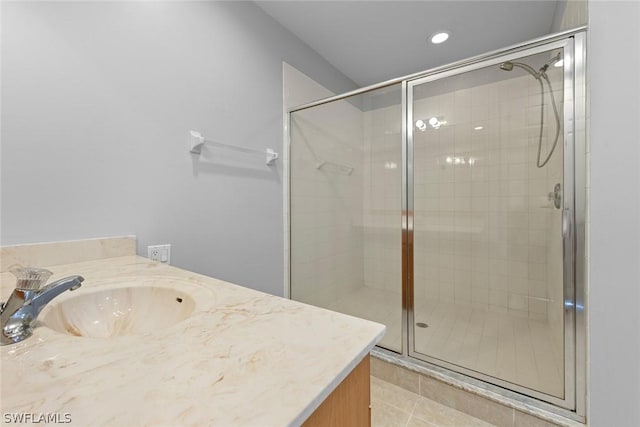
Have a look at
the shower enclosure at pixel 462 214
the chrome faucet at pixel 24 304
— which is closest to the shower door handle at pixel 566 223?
the shower enclosure at pixel 462 214

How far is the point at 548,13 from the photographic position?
1674 millimetres

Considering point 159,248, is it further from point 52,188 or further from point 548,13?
point 548,13

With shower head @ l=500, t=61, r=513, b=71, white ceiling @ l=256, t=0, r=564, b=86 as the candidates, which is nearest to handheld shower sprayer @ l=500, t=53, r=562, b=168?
shower head @ l=500, t=61, r=513, b=71

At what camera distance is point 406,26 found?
1850mm

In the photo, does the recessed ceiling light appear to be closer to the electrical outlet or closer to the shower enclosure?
the shower enclosure

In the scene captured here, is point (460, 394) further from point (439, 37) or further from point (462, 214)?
point (439, 37)

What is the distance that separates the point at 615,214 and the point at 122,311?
1.65 metres

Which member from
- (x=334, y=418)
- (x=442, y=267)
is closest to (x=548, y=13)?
(x=442, y=267)

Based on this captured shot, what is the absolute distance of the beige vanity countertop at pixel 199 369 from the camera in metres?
0.30

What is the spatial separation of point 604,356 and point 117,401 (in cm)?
150

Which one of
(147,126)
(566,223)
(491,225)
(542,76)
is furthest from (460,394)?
(147,126)

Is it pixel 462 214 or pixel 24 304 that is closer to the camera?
pixel 24 304

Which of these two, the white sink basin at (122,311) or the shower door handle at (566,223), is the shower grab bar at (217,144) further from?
the shower door handle at (566,223)

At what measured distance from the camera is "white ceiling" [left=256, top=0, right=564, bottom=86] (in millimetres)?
1662
